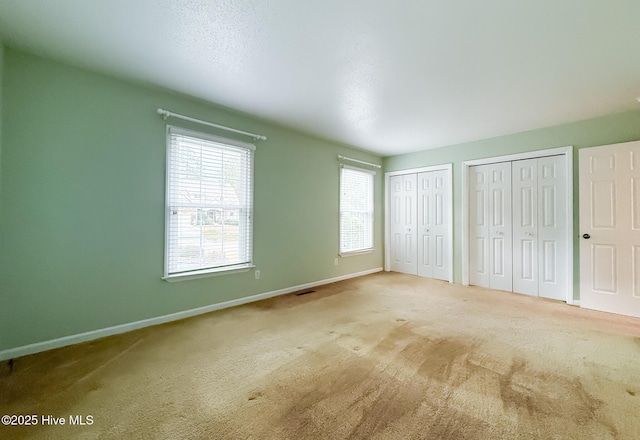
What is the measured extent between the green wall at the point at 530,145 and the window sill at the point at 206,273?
368cm

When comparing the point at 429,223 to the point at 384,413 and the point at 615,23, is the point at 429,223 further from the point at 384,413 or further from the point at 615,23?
the point at 384,413

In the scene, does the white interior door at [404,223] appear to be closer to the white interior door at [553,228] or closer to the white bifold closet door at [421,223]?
the white bifold closet door at [421,223]

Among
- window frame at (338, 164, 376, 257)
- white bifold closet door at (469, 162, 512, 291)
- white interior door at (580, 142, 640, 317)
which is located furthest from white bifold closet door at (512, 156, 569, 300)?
window frame at (338, 164, 376, 257)

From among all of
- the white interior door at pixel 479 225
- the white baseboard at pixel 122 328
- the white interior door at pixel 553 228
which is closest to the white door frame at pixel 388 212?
the white interior door at pixel 479 225

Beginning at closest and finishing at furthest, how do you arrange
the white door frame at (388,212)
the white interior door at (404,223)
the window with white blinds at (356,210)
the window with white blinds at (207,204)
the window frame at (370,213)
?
the window with white blinds at (207,204) < the white door frame at (388,212) < the window frame at (370,213) < the window with white blinds at (356,210) < the white interior door at (404,223)

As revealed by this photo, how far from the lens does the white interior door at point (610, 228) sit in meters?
3.10

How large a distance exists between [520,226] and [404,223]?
1.95 metres

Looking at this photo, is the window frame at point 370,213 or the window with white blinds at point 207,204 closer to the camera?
the window with white blinds at point 207,204

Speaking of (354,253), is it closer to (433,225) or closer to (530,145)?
(433,225)

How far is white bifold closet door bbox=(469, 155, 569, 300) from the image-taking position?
375cm

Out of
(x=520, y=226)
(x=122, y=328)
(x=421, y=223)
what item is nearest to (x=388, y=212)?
(x=421, y=223)

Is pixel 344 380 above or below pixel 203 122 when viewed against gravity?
below

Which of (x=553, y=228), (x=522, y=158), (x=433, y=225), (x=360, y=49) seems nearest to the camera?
(x=360, y=49)

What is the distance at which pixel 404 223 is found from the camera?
545 cm
